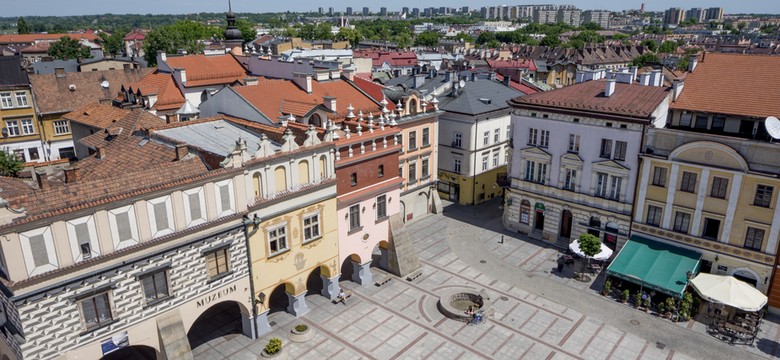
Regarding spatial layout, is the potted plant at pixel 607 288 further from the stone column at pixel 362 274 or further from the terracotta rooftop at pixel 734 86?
the stone column at pixel 362 274

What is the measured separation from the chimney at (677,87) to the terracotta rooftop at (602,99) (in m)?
0.73

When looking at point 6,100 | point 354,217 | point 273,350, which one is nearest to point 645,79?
point 354,217

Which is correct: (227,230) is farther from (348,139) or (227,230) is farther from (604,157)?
(604,157)

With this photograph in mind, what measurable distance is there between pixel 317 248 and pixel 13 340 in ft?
61.5

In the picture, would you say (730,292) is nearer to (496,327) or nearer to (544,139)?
(496,327)

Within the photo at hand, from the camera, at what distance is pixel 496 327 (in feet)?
121

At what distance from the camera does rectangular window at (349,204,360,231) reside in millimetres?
40344

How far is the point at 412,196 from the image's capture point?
182 feet

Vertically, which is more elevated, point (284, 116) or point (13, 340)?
point (284, 116)

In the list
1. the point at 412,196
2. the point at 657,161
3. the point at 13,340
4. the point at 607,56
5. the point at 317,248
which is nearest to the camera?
the point at 13,340

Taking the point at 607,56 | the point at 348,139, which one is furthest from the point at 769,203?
the point at 607,56

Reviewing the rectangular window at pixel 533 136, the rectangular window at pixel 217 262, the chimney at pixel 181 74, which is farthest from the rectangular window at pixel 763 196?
the chimney at pixel 181 74

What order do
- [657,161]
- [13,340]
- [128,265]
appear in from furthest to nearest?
[657,161] < [128,265] < [13,340]

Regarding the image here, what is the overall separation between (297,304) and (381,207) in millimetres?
10641
